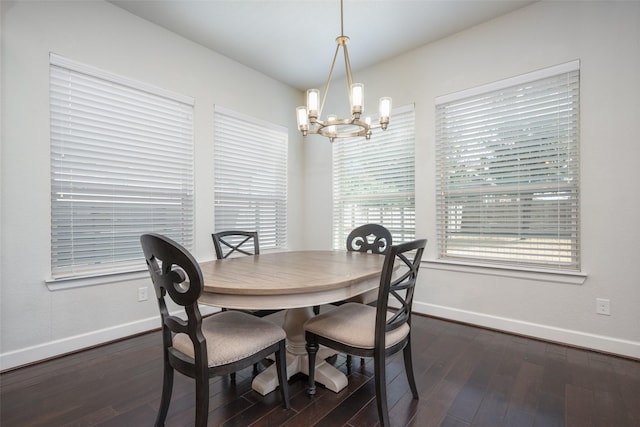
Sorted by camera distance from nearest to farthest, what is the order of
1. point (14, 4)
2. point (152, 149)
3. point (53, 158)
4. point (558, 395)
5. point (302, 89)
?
point (558, 395)
point (14, 4)
point (53, 158)
point (152, 149)
point (302, 89)

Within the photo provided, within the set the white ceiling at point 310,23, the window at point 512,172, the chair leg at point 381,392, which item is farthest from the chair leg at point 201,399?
the white ceiling at point 310,23

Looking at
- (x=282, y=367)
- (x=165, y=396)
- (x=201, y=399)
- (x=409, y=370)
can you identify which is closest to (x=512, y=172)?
(x=409, y=370)

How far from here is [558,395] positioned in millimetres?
1800

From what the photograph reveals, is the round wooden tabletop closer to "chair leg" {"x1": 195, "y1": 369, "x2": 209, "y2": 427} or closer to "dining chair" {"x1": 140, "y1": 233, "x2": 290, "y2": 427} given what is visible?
"dining chair" {"x1": 140, "y1": 233, "x2": 290, "y2": 427}

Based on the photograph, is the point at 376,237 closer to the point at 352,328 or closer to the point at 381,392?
the point at 352,328

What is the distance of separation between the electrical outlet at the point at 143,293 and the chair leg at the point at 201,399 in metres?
1.84

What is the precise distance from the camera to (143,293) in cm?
279

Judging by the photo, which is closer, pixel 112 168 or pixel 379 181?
pixel 112 168

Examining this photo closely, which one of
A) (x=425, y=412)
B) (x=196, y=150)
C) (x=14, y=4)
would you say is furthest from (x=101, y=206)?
(x=425, y=412)

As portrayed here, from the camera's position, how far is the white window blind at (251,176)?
3.48 m

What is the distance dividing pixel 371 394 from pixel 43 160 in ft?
9.33

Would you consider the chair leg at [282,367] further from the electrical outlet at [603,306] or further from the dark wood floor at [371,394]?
the electrical outlet at [603,306]

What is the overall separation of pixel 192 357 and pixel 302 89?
153 inches

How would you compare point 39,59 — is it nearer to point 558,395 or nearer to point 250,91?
point 250,91
